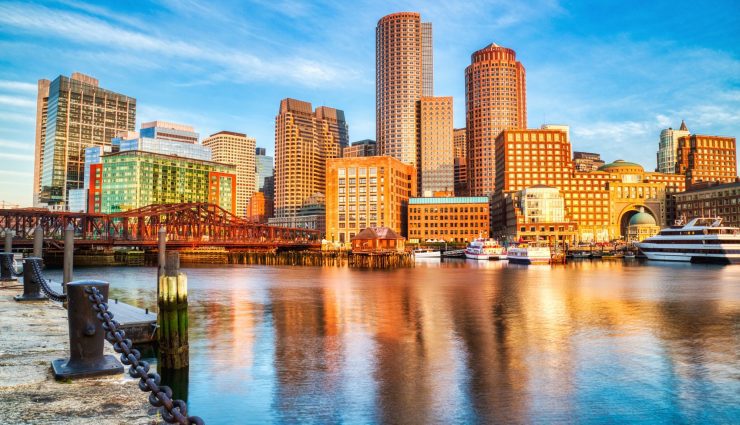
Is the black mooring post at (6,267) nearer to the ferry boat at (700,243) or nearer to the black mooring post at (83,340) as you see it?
the black mooring post at (83,340)

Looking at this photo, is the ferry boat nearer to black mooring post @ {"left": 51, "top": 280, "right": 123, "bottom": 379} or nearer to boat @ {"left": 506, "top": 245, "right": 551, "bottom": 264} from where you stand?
boat @ {"left": 506, "top": 245, "right": 551, "bottom": 264}

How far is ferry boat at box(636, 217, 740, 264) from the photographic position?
458ft

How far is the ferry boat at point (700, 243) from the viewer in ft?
458

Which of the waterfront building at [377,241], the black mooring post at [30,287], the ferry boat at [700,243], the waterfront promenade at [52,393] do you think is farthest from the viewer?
the waterfront building at [377,241]

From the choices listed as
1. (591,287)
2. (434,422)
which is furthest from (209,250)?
(434,422)

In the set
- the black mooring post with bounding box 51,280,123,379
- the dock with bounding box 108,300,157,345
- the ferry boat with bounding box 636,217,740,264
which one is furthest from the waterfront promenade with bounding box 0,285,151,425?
the ferry boat with bounding box 636,217,740,264

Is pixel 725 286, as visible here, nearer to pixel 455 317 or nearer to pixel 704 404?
pixel 455 317

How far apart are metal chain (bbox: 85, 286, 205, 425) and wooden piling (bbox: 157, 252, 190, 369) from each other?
12.0 metres

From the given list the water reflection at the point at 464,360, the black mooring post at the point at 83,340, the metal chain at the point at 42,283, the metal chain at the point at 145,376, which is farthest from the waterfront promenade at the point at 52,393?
the metal chain at the point at 42,283

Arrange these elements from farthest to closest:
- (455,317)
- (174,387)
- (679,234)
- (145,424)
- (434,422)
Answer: (679,234), (455,317), (174,387), (434,422), (145,424)

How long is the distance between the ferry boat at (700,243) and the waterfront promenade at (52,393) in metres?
155

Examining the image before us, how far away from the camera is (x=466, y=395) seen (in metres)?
24.5

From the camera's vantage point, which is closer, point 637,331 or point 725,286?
point 637,331

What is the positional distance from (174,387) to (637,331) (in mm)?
32397
